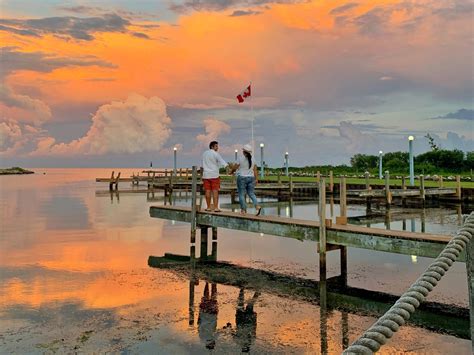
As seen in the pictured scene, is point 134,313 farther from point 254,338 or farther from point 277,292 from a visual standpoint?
point 277,292

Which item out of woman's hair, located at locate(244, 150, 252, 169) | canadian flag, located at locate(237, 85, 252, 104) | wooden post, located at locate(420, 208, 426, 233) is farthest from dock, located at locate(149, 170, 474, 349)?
canadian flag, located at locate(237, 85, 252, 104)

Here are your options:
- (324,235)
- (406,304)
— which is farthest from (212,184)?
(406,304)

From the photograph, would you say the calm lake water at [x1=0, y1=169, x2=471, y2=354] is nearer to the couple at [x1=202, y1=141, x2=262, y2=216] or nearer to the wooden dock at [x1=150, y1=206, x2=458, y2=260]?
the wooden dock at [x1=150, y1=206, x2=458, y2=260]

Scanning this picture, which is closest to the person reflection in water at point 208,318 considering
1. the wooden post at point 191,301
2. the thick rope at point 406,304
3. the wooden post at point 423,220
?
the wooden post at point 191,301

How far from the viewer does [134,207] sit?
3127 centimetres

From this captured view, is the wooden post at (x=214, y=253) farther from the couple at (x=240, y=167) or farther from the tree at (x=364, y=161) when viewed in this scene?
the tree at (x=364, y=161)

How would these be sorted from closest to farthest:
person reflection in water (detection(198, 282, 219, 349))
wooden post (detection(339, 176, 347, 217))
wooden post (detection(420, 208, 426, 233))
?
person reflection in water (detection(198, 282, 219, 349)), wooden post (detection(339, 176, 347, 217)), wooden post (detection(420, 208, 426, 233))

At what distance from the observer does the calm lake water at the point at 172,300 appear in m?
6.88

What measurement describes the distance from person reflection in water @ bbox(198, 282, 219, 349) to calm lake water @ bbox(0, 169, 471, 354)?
0.06 feet

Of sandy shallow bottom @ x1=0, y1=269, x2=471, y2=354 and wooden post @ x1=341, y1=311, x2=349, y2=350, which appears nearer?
sandy shallow bottom @ x1=0, y1=269, x2=471, y2=354

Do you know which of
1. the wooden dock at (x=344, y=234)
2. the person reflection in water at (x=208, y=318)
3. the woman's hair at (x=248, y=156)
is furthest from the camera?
the woman's hair at (x=248, y=156)

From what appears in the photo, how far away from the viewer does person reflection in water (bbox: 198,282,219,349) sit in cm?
702

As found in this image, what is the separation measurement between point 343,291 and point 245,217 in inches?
144

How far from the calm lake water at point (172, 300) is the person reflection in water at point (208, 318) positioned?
2cm
